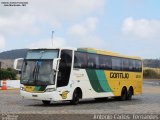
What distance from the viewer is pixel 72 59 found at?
25703 mm

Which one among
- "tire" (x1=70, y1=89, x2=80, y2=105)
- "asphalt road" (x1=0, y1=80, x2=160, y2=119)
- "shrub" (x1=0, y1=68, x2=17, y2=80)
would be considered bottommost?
"asphalt road" (x1=0, y1=80, x2=160, y2=119)

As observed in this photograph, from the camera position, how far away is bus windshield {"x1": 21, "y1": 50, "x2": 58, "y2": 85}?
2456cm

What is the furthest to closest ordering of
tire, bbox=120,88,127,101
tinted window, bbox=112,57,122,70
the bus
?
tire, bbox=120,88,127,101
tinted window, bbox=112,57,122,70
the bus

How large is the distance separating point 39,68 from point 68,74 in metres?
1.59

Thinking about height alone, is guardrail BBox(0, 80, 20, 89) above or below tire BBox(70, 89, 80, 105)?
above

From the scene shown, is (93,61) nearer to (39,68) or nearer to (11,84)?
(39,68)

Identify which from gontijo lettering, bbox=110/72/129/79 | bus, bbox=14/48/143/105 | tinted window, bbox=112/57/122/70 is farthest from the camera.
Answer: tinted window, bbox=112/57/122/70

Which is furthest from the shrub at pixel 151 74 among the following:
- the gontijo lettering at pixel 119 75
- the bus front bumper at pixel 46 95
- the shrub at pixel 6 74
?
the bus front bumper at pixel 46 95

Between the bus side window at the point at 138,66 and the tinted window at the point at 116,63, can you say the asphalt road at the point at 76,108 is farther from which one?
the bus side window at the point at 138,66

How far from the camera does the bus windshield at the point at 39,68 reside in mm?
24562

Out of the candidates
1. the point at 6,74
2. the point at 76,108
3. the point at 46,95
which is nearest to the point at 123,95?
the point at 46,95

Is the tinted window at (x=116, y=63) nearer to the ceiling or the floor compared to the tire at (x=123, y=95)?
nearer to the ceiling

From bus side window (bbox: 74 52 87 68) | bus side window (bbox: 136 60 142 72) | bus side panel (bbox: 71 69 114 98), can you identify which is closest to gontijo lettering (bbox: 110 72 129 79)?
bus side panel (bbox: 71 69 114 98)

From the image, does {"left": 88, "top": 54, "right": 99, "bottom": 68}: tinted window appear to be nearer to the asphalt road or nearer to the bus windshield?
the asphalt road
